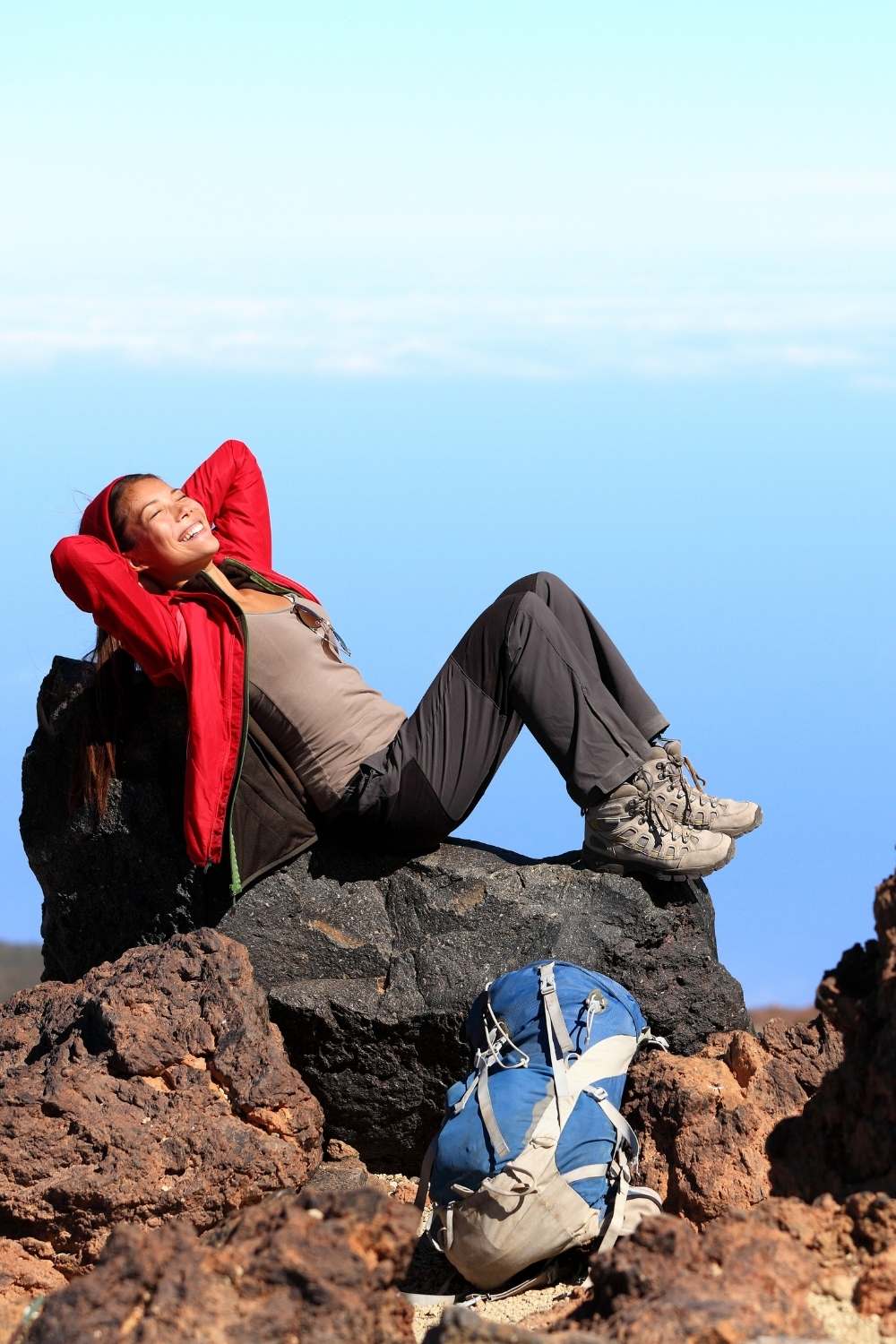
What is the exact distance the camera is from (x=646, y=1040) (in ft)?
17.0

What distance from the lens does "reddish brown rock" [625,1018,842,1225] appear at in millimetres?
4875

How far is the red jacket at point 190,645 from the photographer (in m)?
5.34

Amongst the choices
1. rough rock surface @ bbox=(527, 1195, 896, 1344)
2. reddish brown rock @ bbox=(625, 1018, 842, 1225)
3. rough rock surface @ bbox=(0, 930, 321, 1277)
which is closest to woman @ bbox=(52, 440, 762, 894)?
rough rock surface @ bbox=(0, 930, 321, 1277)

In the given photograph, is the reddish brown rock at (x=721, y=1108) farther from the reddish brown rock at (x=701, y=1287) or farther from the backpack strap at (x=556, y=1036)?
the reddish brown rock at (x=701, y=1287)

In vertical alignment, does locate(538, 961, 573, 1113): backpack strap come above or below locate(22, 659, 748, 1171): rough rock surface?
below

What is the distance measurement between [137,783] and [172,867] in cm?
34

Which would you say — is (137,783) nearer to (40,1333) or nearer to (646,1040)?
(646,1040)

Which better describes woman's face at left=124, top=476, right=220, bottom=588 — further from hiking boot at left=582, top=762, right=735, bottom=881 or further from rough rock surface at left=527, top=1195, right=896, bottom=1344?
rough rock surface at left=527, top=1195, right=896, bottom=1344

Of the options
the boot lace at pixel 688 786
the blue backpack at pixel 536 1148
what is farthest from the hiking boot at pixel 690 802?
the blue backpack at pixel 536 1148

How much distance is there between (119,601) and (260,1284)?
2655 millimetres

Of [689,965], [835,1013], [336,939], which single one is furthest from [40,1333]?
[689,965]

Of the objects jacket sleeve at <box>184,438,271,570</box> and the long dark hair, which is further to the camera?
jacket sleeve at <box>184,438,271,570</box>

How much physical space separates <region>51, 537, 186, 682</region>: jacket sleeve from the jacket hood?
0.13 meters

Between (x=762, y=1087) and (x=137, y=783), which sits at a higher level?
(x=137, y=783)
